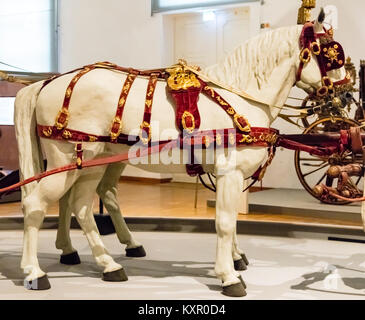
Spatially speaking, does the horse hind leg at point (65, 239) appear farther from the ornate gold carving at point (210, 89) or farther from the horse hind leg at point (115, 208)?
the ornate gold carving at point (210, 89)

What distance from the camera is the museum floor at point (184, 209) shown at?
5.47 m

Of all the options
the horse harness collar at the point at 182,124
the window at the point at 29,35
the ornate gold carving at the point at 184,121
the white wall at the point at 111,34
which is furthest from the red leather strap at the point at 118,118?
the window at the point at 29,35

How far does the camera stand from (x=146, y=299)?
284 cm

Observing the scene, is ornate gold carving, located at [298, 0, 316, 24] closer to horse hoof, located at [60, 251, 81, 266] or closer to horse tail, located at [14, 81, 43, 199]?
horse tail, located at [14, 81, 43, 199]

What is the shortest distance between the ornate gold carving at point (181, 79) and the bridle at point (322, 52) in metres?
0.56

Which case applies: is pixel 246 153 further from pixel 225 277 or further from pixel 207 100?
pixel 225 277

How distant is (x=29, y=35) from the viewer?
30.1 ft

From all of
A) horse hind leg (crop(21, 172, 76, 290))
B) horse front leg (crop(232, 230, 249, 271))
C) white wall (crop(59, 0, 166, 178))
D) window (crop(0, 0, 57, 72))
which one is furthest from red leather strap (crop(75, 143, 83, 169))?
window (crop(0, 0, 57, 72))

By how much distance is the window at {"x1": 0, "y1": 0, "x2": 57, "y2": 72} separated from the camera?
9016 millimetres

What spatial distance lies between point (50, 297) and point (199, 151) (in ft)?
3.41

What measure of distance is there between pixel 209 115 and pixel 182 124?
15 centimetres

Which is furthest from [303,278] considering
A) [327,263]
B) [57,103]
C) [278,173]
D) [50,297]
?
[278,173]

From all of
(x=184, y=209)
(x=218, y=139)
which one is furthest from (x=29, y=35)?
(x=218, y=139)

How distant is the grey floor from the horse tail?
0.59 meters
